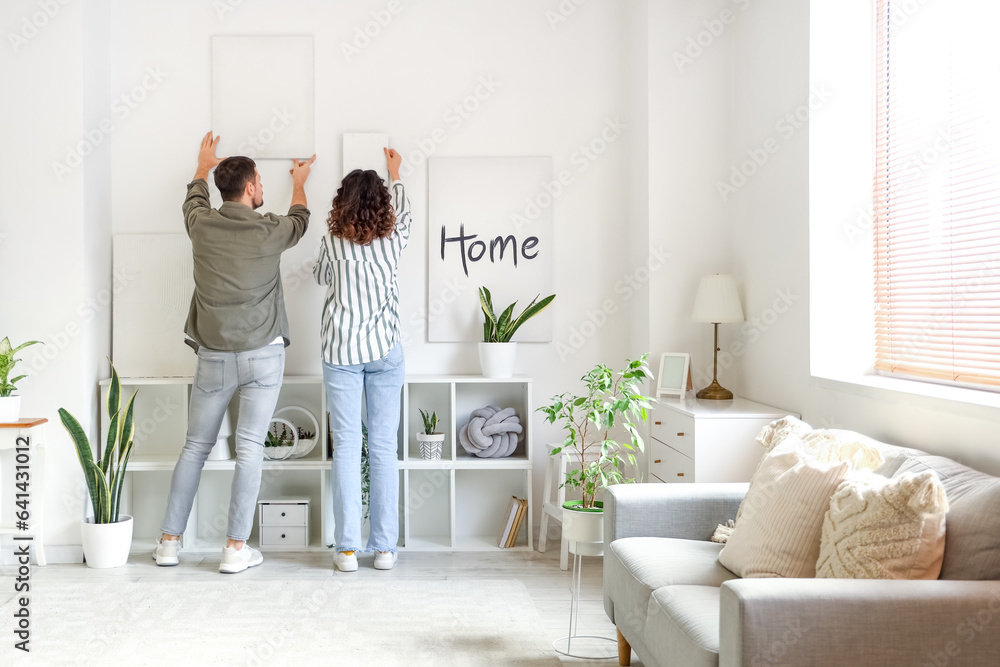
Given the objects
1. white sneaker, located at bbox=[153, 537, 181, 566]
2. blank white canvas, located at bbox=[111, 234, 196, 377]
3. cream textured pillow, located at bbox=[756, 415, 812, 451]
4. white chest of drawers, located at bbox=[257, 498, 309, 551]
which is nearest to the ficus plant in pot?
white sneaker, located at bbox=[153, 537, 181, 566]

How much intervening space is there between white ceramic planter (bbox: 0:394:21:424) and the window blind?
353 cm

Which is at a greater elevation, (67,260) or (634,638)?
(67,260)

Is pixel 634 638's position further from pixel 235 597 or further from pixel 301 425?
pixel 301 425

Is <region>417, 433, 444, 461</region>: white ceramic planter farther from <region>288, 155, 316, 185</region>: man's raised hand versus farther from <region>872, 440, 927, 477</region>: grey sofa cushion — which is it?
<region>872, 440, 927, 477</region>: grey sofa cushion

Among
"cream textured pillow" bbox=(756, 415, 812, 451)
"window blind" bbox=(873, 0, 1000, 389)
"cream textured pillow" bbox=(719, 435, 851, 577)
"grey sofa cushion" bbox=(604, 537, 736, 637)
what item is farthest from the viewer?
"cream textured pillow" bbox=(756, 415, 812, 451)

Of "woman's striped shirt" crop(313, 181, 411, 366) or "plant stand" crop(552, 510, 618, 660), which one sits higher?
"woman's striped shirt" crop(313, 181, 411, 366)

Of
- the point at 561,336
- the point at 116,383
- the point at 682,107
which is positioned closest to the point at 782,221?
the point at 682,107

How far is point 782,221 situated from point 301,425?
244 centimetres

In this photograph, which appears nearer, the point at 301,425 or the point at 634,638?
the point at 634,638

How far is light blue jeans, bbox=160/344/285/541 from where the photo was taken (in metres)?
3.53

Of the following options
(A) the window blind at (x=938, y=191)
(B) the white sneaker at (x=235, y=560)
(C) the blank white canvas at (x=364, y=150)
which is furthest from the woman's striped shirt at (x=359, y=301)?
(A) the window blind at (x=938, y=191)

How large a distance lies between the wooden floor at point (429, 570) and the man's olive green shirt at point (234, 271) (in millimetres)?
981

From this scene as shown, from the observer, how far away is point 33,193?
3686mm

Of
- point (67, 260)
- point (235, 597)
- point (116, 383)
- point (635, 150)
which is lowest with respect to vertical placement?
point (235, 597)
